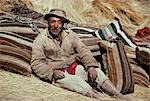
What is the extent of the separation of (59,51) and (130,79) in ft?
3.92

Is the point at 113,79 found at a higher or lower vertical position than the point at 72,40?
lower

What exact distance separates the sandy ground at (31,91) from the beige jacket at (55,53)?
0.19m

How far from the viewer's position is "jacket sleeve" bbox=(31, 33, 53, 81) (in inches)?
301

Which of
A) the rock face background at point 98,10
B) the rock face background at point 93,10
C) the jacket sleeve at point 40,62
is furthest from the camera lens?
the rock face background at point 98,10

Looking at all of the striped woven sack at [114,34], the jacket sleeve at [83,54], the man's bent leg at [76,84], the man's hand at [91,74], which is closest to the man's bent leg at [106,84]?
the man's hand at [91,74]

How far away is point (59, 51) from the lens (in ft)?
26.0

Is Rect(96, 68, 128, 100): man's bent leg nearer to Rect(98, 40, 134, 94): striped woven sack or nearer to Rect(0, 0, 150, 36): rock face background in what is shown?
Rect(98, 40, 134, 94): striped woven sack

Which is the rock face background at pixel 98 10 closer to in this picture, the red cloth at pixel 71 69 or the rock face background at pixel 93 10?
the rock face background at pixel 93 10

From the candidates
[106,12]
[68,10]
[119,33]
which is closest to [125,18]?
[106,12]

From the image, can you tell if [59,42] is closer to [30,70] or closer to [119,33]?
[30,70]

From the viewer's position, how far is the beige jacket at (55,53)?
25.2ft

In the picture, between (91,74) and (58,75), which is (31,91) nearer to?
(58,75)

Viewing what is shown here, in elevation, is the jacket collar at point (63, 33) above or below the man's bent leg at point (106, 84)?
above

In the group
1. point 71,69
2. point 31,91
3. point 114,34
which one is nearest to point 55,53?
point 71,69
